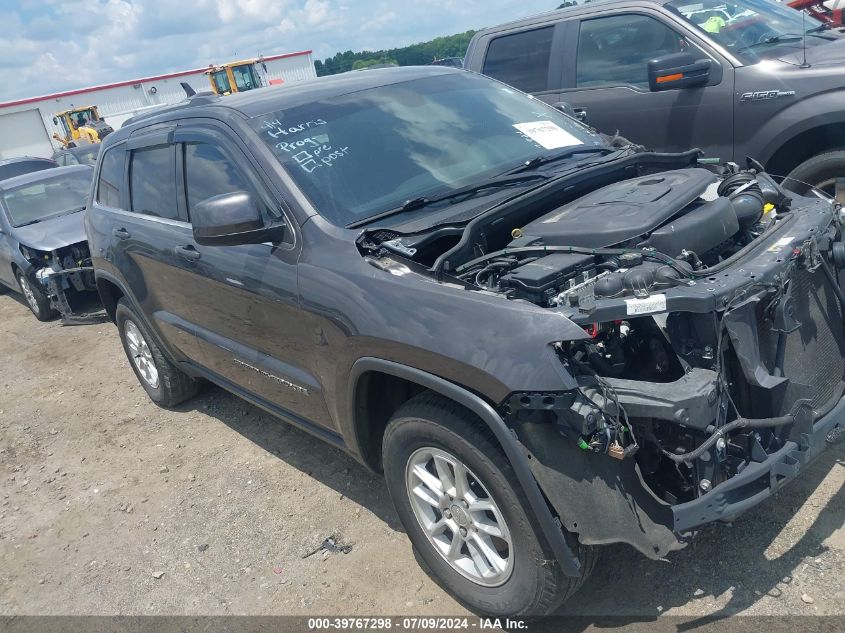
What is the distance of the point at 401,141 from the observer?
360 cm

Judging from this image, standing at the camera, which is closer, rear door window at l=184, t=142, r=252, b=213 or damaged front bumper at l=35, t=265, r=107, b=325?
rear door window at l=184, t=142, r=252, b=213

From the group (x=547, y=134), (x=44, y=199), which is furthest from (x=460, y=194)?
(x=44, y=199)

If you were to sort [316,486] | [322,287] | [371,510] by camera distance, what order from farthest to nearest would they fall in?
[316,486], [371,510], [322,287]

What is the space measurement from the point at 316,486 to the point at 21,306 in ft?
26.5

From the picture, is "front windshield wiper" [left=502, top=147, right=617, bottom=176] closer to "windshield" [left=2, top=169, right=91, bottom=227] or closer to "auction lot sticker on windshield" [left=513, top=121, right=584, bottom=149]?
"auction lot sticker on windshield" [left=513, top=121, right=584, bottom=149]

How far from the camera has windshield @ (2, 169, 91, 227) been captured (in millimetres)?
9117

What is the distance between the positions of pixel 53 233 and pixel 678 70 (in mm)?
7113

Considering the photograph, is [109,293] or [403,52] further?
[403,52]

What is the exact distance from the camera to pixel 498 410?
2414 millimetres

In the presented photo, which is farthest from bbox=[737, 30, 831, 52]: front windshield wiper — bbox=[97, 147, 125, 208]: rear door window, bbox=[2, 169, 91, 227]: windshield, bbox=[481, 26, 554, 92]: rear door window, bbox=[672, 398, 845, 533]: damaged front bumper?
bbox=[2, 169, 91, 227]: windshield

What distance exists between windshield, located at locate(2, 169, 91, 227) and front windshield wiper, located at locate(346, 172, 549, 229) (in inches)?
282

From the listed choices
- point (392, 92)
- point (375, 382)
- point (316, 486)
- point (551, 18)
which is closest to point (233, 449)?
point (316, 486)

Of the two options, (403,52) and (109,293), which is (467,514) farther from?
(403,52)

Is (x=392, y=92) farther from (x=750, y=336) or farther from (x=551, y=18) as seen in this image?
(x=551, y=18)
